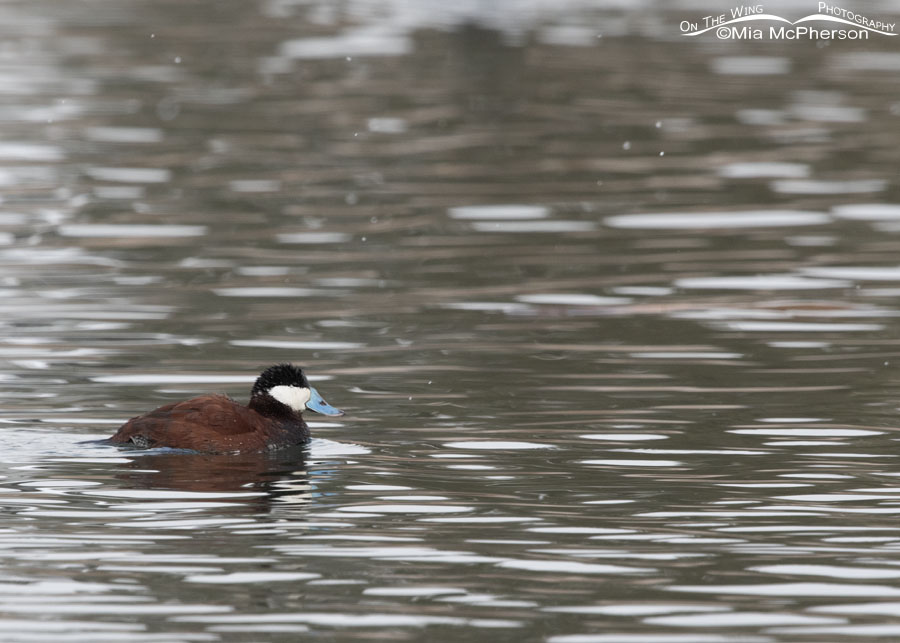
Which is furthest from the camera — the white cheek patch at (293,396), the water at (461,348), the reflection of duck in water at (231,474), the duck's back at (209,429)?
the white cheek patch at (293,396)

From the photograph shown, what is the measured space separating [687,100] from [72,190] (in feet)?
36.1

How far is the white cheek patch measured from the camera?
1126 cm

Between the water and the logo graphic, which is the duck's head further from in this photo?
the logo graphic

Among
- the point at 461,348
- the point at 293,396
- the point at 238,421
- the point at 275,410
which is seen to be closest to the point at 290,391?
the point at 293,396

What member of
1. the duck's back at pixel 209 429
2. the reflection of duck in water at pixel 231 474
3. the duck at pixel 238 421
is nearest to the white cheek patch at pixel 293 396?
the duck at pixel 238 421

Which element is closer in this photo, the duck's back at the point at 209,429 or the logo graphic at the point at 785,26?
the duck's back at the point at 209,429

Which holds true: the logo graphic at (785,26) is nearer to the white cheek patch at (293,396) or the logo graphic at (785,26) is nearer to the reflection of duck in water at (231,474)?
the white cheek patch at (293,396)

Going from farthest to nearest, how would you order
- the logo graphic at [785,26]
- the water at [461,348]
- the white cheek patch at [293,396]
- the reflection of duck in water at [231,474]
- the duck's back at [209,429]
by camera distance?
the logo graphic at [785,26], the white cheek patch at [293,396], the duck's back at [209,429], the reflection of duck in water at [231,474], the water at [461,348]

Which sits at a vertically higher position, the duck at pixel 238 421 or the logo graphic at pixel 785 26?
the logo graphic at pixel 785 26

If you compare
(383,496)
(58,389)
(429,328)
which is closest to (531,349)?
(429,328)

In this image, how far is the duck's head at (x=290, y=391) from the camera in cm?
1127

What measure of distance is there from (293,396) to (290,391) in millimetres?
37

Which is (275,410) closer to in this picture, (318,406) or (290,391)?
(290,391)

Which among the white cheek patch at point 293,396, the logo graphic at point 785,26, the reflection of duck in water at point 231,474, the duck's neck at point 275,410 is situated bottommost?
the reflection of duck in water at point 231,474
